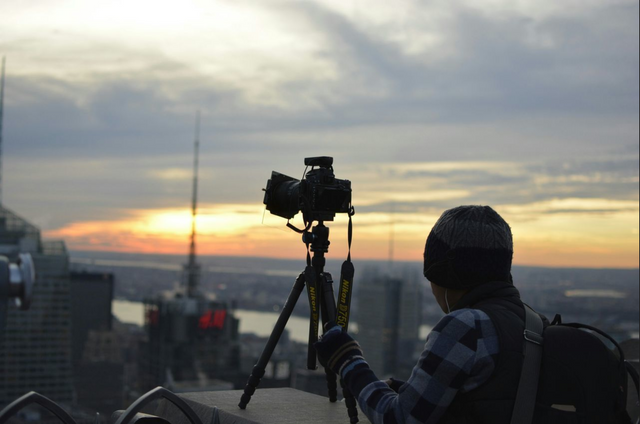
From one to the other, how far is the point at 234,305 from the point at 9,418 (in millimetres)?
117949

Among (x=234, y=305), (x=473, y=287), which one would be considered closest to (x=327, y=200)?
(x=473, y=287)

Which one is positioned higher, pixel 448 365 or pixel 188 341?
pixel 448 365

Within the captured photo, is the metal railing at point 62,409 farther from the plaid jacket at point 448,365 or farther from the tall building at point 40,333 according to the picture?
the tall building at point 40,333

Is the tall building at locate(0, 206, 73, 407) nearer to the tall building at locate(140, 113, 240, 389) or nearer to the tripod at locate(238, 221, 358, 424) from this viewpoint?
the tall building at locate(140, 113, 240, 389)

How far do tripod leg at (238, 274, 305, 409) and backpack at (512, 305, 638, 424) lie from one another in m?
1.41

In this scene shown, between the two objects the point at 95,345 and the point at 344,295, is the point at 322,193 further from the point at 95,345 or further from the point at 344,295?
the point at 95,345

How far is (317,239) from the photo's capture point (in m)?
3.07

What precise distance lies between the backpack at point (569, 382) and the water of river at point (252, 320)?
4668 inches

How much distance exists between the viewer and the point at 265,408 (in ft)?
10.6

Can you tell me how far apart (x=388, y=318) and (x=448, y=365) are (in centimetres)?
12363

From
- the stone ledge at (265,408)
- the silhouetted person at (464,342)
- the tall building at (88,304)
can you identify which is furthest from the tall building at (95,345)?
the silhouetted person at (464,342)

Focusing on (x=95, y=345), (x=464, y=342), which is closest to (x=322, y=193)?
(x=464, y=342)

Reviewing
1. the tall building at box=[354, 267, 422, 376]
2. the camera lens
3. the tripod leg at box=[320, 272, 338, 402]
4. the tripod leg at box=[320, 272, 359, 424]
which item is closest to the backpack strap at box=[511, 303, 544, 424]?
the tripod leg at box=[320, 272, 359, 424]

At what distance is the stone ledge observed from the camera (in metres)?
2.99
